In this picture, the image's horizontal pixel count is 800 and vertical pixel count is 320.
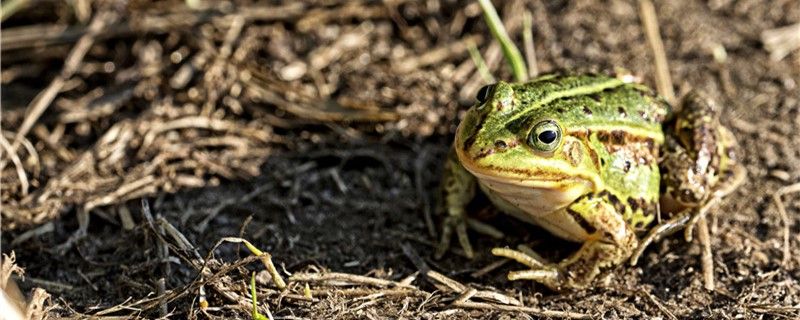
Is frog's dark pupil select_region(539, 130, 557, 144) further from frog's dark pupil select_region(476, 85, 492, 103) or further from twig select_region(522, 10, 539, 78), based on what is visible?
twig select_region(522, 10, 539, 78)

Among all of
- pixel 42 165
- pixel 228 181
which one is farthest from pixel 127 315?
pixel 42 165

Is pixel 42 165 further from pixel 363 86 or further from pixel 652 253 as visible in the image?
pixel 652 253

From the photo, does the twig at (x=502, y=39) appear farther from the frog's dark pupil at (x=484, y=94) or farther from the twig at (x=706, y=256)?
the twig at (x=706, y=256)

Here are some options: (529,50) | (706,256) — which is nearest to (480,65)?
(529,50)

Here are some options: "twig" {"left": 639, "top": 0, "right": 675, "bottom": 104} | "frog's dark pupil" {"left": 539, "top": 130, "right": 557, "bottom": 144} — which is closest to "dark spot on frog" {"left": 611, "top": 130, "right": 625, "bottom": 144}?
"frog's dark pupil" {"left": 539, "top": 130, "right": 557, "bottom": 144}

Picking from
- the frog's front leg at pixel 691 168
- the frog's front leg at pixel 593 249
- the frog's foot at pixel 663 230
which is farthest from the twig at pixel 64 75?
the frog's front leg at pixel 691 168
